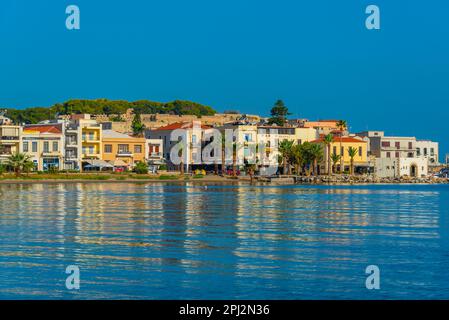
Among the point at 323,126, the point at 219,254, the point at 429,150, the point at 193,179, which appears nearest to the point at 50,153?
the point at 193,179

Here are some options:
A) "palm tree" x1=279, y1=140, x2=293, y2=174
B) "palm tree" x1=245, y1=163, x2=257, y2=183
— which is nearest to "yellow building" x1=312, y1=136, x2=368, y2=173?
"palm tree" x1=279, y1=140, x2=293, y2=174

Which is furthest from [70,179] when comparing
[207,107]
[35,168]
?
[207,107]

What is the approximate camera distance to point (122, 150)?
106 metres

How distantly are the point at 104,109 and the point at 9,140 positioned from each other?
7319 centimetres

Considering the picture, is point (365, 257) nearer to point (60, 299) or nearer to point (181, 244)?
point (181, 244)

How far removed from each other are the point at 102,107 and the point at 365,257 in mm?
145343

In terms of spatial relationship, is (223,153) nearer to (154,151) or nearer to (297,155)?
(154,151)

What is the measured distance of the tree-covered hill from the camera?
15888cm

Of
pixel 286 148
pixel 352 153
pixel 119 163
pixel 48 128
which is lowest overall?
pixel 119 163

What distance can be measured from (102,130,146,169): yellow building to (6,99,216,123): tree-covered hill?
133ft

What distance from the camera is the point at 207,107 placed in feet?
601

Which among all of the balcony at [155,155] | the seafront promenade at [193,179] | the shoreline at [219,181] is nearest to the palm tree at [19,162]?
the seafront promenade at [193,179]

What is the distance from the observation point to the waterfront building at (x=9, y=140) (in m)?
96.1

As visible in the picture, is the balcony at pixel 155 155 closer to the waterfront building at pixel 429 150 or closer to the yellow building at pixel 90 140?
the yellow building at pixel 90 140
